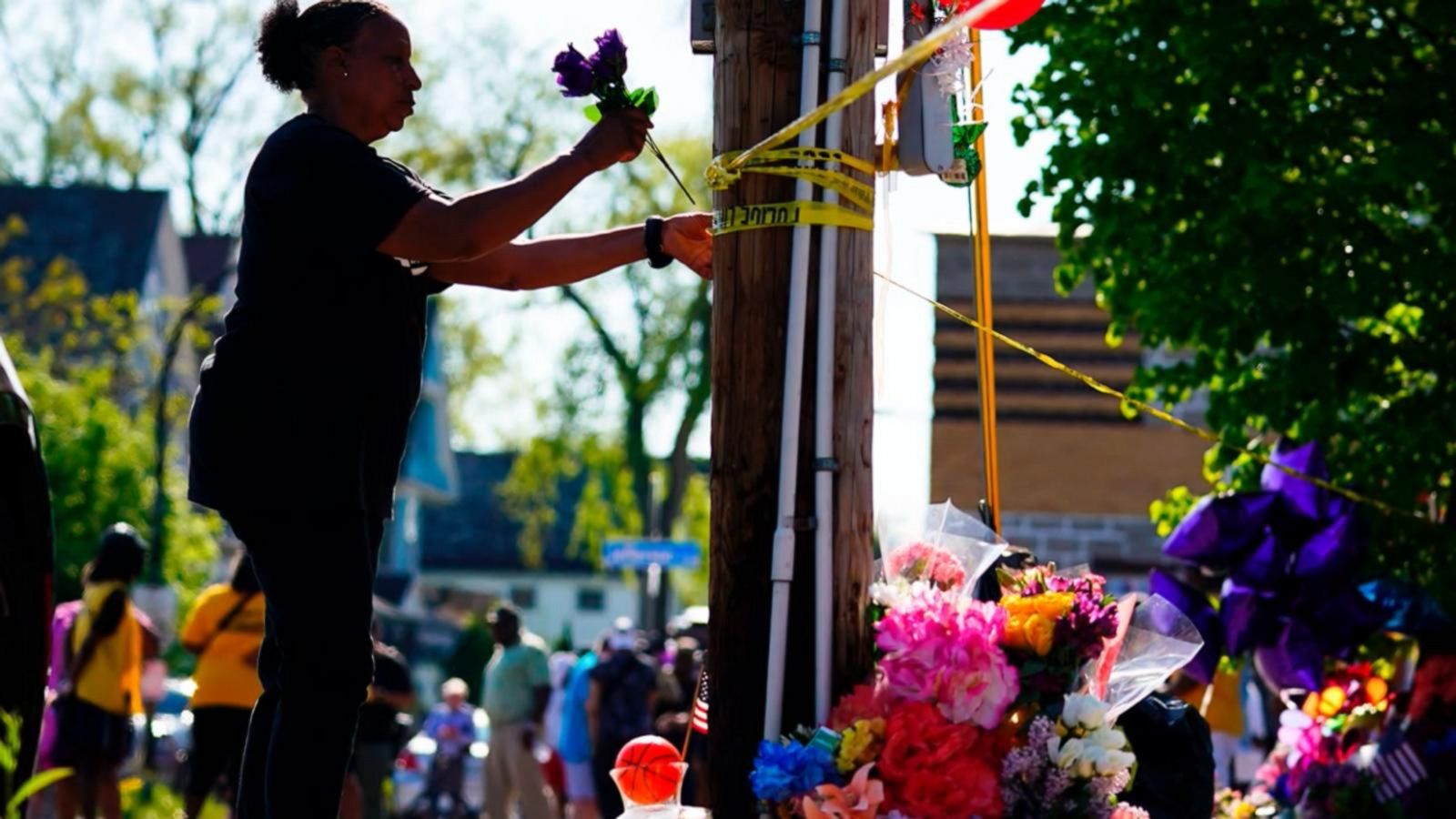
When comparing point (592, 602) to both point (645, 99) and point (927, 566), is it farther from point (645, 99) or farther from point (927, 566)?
point (645, 99)

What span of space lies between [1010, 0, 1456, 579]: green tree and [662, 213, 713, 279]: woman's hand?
6.02 metres

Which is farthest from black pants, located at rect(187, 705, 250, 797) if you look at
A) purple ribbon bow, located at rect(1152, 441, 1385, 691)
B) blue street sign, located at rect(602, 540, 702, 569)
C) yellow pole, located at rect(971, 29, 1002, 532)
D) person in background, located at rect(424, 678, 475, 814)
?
blue street sign, located at rect(602, 540, 702, 569)

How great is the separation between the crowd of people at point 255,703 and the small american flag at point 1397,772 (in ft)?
13.3

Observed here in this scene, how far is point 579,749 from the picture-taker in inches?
623

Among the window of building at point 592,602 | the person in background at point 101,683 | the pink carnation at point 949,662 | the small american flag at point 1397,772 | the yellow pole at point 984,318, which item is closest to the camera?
the pink carnation at point 949,662

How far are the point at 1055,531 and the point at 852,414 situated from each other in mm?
18545

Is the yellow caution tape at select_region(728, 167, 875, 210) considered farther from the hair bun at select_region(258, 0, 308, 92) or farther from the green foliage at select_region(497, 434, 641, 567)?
the green foliage at select_region(497, 434, 641, 567)

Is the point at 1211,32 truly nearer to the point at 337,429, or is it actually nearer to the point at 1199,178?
the point at 1199,178

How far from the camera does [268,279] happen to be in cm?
446

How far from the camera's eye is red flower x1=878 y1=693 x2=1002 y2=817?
431 cm

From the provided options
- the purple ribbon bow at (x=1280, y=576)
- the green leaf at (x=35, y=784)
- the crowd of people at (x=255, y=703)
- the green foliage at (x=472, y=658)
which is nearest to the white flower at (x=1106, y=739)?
the green leaf at (x=35, y=784)

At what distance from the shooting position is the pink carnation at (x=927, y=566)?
4.84 metres

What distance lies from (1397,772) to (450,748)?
13045 mm

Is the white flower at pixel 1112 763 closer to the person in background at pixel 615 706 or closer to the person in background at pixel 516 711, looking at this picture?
the person in background at pixel 615 706
